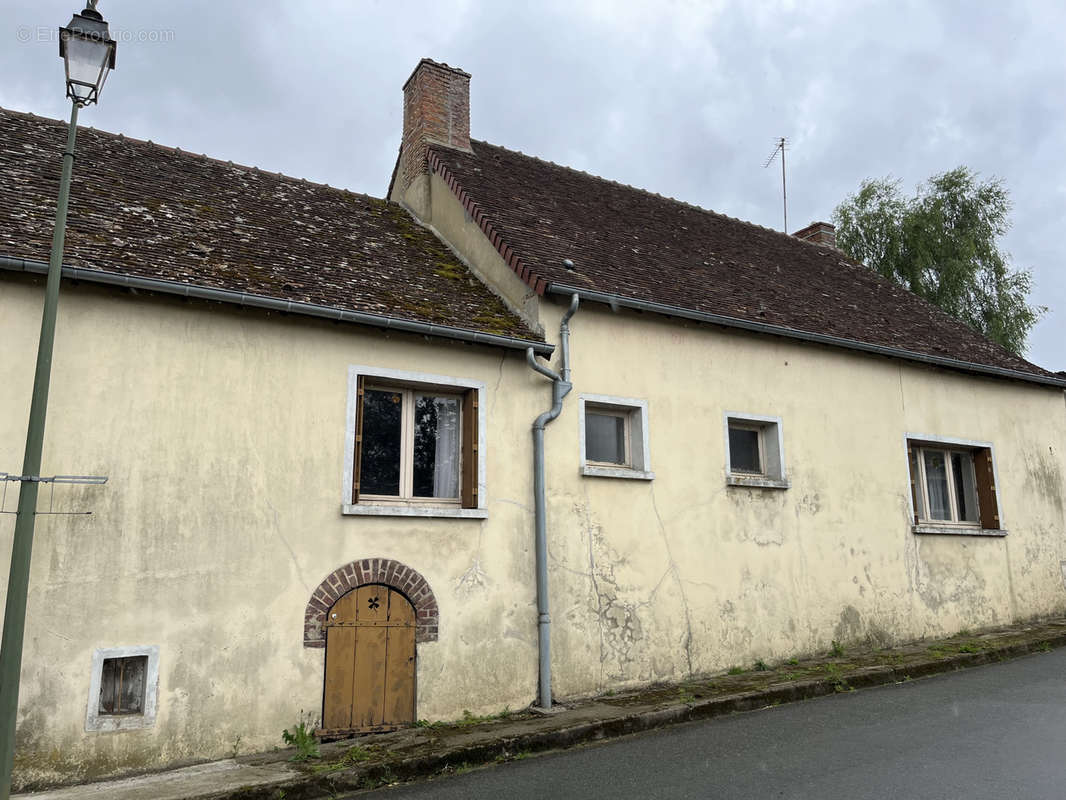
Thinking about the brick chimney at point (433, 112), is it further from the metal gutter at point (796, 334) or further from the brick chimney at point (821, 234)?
the brick chimney at point (821, 234)

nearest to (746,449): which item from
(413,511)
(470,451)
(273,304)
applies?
(470,451)

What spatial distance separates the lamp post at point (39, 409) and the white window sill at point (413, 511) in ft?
9.07

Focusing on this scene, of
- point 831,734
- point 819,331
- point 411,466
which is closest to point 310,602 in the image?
point 411,466

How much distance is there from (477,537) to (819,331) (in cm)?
569

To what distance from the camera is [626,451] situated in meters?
9.70

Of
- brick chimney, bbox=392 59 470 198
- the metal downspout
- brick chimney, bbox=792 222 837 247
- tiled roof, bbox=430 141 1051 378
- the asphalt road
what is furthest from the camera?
brick chimney, bbox=792 222 837 247

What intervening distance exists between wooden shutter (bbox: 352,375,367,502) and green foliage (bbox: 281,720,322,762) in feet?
6.56

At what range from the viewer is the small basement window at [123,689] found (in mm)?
6543

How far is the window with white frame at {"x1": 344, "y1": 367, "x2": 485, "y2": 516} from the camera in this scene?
811 centimetres

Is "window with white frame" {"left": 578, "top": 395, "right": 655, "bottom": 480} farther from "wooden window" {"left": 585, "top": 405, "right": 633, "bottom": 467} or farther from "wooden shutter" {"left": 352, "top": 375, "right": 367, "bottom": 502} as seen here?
"wooden shutter" {"left": 352, "top": 375, "right": 367, "bottom": 502}

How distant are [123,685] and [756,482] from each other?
7.00 m

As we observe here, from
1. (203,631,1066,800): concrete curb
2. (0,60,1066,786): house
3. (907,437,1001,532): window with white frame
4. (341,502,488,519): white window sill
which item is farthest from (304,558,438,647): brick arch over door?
(907,437,1001,532): window with white frame

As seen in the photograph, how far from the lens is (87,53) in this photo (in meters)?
5.77

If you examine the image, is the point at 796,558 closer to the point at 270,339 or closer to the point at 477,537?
the point at 477,537
